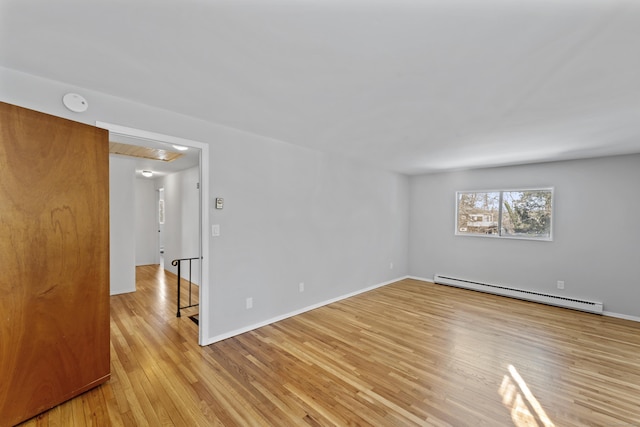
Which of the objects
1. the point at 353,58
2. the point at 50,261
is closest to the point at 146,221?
the point at 50,261

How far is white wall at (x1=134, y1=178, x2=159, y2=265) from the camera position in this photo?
697 centimetres

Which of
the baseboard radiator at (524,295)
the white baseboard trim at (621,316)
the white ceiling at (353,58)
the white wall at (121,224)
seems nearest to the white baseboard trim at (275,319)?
the baseboard radiator at (524,295)

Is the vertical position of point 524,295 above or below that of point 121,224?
below

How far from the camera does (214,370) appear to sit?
237 centimetres

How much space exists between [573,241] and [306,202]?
4.32 meters

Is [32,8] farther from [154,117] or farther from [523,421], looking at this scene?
[523,421]

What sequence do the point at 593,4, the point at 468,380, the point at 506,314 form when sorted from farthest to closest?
1. the point at 506,314
2. the point at 468,380
3. the point at 593,4

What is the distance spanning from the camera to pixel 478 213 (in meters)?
5.14

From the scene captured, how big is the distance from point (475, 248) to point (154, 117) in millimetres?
5578

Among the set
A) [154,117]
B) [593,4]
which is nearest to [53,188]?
[154,117]

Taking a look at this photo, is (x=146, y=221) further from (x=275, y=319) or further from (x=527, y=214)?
(x=527, y=214)

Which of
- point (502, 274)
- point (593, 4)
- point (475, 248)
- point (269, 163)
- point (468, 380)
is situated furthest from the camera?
point (475, 248)

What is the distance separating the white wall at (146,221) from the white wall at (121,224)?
8.63 feet

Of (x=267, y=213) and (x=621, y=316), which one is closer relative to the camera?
(x=267, y=213)
